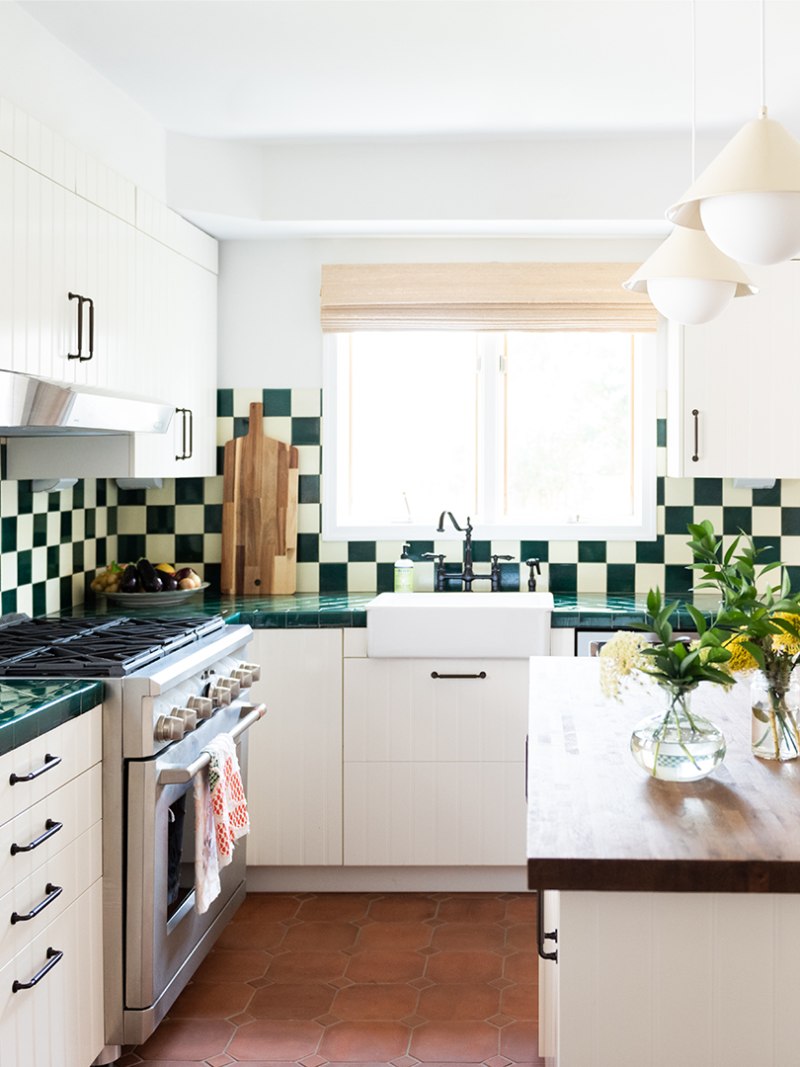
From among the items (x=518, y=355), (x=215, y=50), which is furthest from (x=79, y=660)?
(x=518, y=355)

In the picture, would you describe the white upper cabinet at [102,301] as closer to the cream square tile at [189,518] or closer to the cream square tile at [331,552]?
the cream square tile at [189,518]

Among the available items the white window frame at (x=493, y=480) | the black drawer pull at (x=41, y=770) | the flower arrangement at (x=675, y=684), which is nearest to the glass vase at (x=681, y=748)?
the flower arrangement at (x=675, y=684)

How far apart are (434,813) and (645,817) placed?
2.25 m

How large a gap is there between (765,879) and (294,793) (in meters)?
2.56

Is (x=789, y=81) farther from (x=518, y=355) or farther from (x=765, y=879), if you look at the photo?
(x=765, y=879)

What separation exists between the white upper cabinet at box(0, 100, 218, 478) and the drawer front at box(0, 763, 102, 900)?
3.31 feet

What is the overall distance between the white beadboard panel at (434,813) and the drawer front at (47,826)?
1404mm

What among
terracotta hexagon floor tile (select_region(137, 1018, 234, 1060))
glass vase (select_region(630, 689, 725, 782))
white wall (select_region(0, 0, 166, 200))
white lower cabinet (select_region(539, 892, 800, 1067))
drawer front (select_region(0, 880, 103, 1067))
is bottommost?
terracotta hexagon floor tile (select_region(137, 1018, 234, 1060))

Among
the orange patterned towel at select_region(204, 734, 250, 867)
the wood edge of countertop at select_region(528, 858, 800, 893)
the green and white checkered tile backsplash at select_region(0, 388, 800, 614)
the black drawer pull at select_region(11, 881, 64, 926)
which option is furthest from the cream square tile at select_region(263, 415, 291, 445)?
the wood edge of countertop at select_region(528, 858, 800, 893)

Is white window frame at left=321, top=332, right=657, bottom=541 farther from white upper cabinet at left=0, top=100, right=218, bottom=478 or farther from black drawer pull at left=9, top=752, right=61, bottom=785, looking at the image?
black drawer pull at left=9, top=752, right=61, bottom=785

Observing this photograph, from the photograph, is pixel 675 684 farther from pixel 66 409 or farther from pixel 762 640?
pixel 66 409

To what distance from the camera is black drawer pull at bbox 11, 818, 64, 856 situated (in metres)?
2.28

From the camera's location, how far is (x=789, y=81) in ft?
11.4

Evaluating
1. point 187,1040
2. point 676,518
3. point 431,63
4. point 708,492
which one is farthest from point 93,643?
point 708,492
